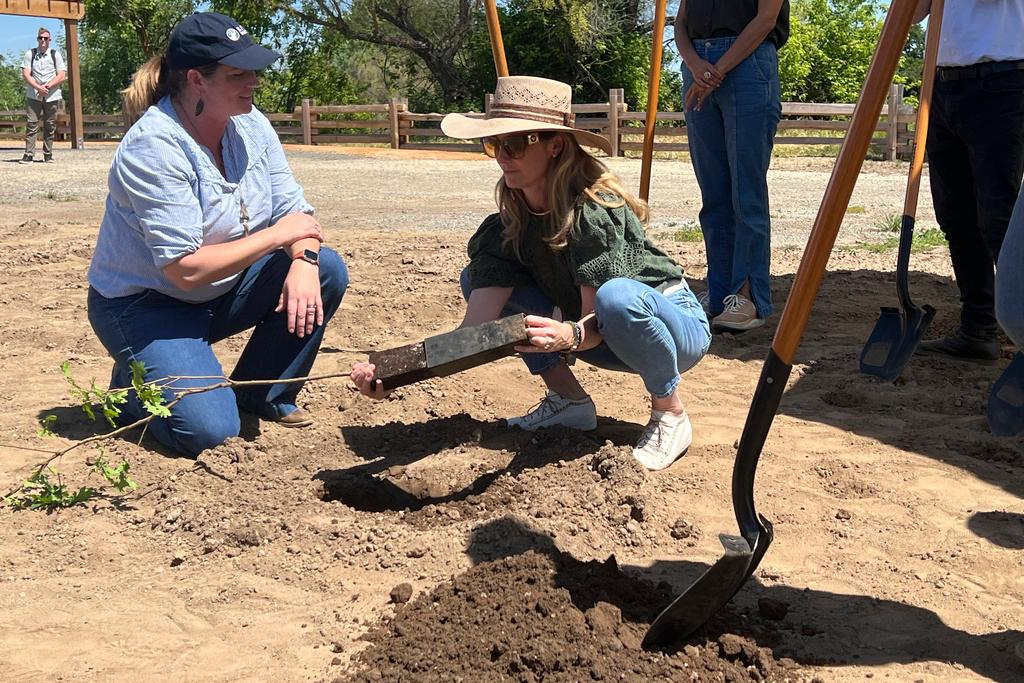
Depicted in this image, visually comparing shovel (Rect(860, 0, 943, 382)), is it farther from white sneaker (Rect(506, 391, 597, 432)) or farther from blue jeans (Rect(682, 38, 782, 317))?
white sneaker (Rect(506, 391, 597, 432))

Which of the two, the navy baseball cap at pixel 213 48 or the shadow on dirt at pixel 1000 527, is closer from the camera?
the shadow on dirt at pixel 1000 527

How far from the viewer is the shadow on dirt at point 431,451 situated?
139 inches

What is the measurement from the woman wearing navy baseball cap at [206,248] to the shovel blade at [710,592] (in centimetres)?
193

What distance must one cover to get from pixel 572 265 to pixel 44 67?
16682 mm

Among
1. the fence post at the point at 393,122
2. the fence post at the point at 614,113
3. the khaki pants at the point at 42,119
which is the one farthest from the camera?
the fence post at the point at 393,122

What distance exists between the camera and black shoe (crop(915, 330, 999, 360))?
4.86 m

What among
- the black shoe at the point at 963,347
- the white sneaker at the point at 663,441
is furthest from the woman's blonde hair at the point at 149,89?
the black shoe at the point at 963,347

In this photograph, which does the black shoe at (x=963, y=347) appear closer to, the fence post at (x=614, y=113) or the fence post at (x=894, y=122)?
the fence post at (x=894, y=122)

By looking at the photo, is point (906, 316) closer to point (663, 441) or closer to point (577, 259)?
point (663, 441)

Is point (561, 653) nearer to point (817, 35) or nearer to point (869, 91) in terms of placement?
point (869, 91)

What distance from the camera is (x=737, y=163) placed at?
522 cm

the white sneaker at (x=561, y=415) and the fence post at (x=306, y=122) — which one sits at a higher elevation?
the fence post at (x=306, y=122)

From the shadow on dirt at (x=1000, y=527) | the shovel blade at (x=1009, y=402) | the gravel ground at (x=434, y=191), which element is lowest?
the shadow on dirt at (x=1000, y=527)

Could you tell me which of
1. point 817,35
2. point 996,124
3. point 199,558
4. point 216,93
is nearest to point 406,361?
point 199,558
